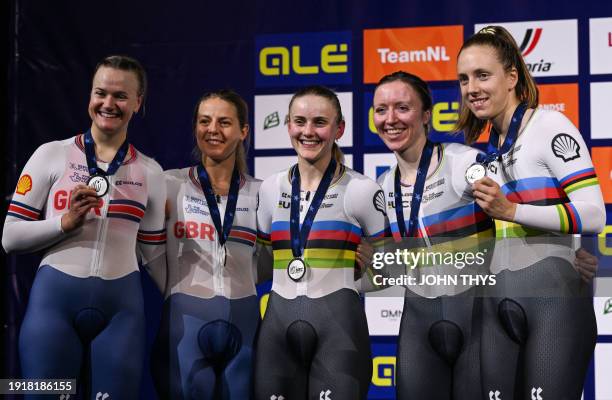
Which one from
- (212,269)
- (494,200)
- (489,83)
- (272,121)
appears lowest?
(212,269)

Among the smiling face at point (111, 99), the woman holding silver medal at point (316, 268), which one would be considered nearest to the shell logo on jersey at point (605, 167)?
the woman holding silver medal at point (316, 268)

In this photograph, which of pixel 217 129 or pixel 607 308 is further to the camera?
pixel 607 308

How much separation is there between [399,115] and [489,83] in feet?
1.20

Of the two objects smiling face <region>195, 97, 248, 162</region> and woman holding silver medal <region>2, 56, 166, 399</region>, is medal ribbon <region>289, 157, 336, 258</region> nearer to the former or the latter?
smiling face <region>195, 97, 248, 162</region>

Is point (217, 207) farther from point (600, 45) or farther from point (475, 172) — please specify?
point (600, 45)

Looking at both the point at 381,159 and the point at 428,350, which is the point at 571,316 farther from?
the point at 381,159

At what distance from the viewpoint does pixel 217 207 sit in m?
3.38

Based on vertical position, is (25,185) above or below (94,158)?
below

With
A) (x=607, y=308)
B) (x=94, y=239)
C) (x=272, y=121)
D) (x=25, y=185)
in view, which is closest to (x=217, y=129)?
(x=94, y=239)

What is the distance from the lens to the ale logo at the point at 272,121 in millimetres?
4441

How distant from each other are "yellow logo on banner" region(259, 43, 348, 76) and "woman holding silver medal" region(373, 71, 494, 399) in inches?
46.8

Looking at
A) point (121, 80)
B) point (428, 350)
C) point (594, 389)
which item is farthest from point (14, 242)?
point (594, 389)

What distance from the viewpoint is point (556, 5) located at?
425 centimetres

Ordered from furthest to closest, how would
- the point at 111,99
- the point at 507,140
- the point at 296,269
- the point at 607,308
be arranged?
the point at 607,308 → the point at 111,99 → the point at 296,269 → the point at 507,140
